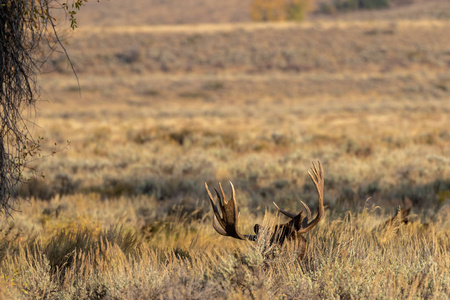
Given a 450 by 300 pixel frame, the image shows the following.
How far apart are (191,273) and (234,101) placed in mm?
35180

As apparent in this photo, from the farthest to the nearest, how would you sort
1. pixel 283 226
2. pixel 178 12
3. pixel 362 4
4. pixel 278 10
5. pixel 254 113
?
pixel 178 12 → pixel 362 4 → pixel 278 10 → pixel 254 113 → pixel 283 226

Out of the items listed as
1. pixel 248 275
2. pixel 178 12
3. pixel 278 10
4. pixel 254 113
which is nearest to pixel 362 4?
pixel 278 10

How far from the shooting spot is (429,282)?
3.91 metres

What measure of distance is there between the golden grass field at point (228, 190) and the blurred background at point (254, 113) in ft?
0.31

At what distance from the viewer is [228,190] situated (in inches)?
379

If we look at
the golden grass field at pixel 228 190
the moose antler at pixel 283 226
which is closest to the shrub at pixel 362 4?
the golden grass field at pixel 228 190

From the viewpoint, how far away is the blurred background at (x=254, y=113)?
10156 mm

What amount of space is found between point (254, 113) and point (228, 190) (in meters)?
21.0

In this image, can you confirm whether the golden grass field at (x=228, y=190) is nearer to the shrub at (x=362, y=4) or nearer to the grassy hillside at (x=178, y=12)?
the grassy hillside at (x=178, y=12)

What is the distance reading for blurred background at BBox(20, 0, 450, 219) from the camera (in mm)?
10156

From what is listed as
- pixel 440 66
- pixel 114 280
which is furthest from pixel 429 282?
pixel 440 66

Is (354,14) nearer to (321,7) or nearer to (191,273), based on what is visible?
(321,7)

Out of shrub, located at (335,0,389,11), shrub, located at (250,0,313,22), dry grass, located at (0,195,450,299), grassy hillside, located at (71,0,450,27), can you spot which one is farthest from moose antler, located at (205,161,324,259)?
shrub, located at (335,0,389,11)

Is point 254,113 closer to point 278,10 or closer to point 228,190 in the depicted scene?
point 228,190
